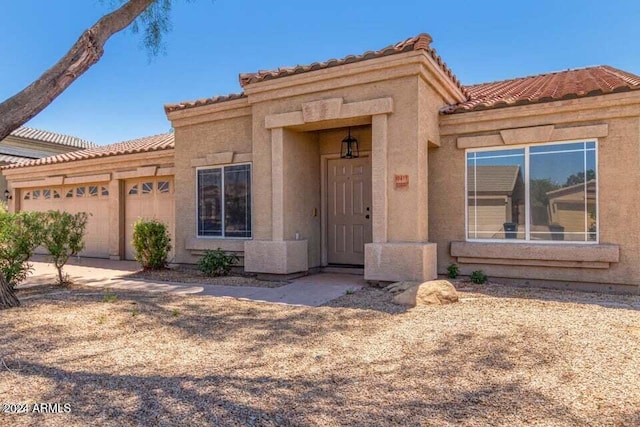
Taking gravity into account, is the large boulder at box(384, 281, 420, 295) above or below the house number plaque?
below

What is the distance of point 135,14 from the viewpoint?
7.23m

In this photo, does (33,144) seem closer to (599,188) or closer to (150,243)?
(150,243)

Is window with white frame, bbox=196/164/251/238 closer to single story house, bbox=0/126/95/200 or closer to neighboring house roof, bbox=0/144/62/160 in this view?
single story house, bbox=0/126/95/200

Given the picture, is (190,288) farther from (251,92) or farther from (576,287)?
(576,287)

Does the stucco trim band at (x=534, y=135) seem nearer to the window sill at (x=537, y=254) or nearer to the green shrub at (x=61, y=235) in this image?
the window sill at (x=537, y=254)

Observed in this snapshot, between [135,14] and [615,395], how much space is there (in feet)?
27.2

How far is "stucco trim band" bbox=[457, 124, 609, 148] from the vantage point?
7582 mm

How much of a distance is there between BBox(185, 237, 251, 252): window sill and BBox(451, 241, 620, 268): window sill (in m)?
4.82

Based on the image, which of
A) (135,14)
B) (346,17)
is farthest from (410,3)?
(135,14)

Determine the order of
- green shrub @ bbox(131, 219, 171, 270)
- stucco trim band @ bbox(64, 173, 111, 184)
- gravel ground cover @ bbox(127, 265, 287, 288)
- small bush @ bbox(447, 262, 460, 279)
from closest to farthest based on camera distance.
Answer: small bush @ bbox(447, 262, 460, 279) → gravel ground cover @ bbox(127, 265, 287, 288) → green shrub @ bbox(131, 219, 171, 270) → stucco trim band @ bbox(64, 173, 111, 184)

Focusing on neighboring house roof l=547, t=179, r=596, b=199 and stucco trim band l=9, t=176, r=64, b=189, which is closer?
neighboring house roof l=547, t=179, r=596, b=199

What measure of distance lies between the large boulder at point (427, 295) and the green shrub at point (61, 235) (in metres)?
6.64

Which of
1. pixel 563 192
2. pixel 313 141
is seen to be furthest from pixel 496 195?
pixel 313 141

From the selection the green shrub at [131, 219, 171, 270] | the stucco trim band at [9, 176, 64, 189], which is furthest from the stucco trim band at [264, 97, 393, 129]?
the stucco trim band at [9, 176, 64, 189]
